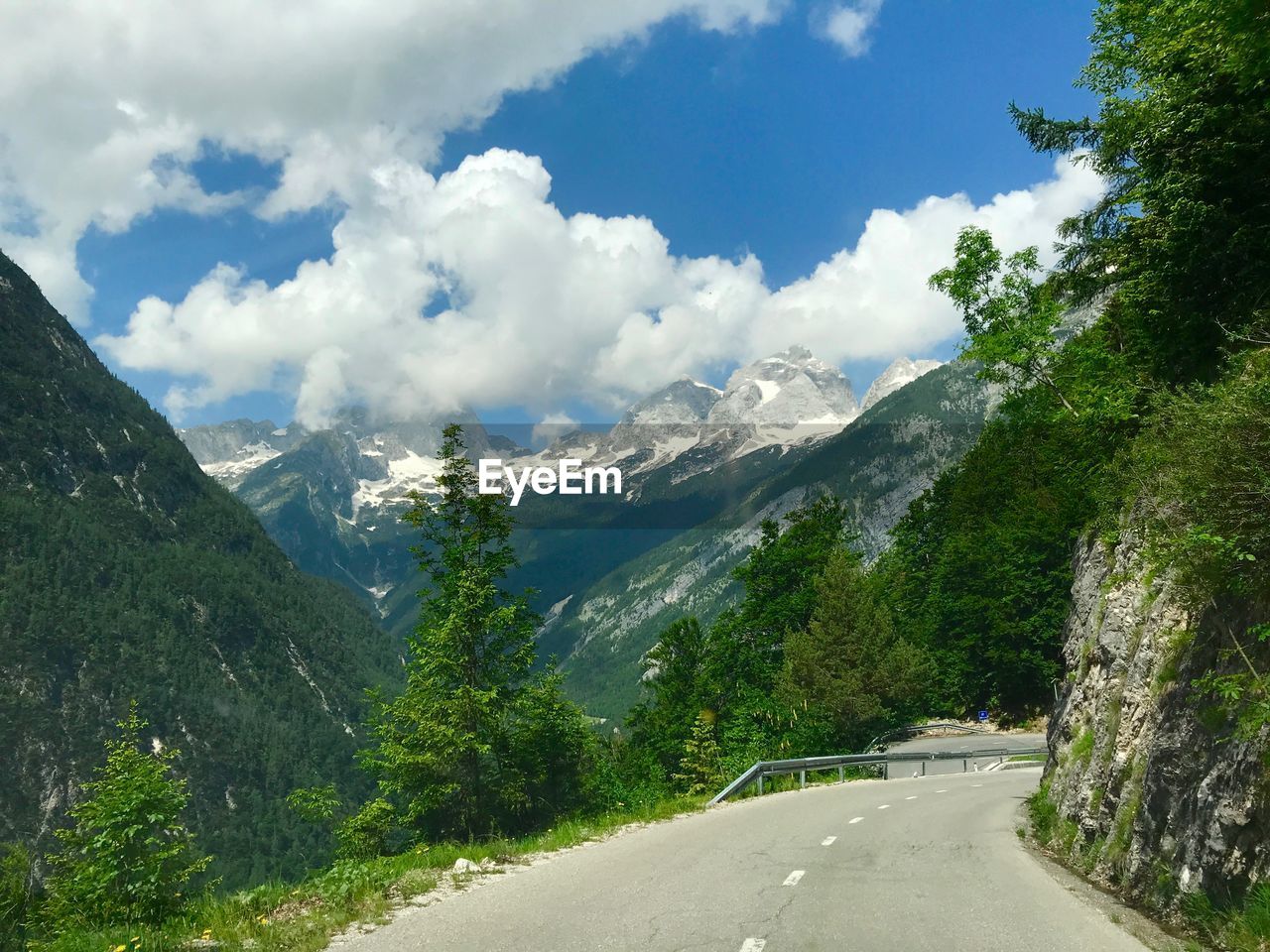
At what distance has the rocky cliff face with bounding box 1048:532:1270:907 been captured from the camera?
7.36 metres

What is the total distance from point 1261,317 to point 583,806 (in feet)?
88.2

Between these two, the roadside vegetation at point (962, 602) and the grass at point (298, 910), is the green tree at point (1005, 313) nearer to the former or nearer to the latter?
the roadside vegetation at point (962, 602)

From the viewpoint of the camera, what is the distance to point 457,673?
83.1 ft

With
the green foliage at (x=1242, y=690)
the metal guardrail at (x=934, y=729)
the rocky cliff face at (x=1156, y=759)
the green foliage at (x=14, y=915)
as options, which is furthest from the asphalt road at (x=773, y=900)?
the metal guardrail at (x=934, y=729)

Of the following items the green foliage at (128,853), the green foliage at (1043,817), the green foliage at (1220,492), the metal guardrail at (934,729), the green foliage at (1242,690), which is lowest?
the metal guardrail at (934,729)

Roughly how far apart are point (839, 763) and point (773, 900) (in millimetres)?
20863

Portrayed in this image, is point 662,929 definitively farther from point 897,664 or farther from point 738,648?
point 738,648

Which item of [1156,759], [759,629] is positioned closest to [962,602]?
[759,629]

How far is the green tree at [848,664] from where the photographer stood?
41125mm

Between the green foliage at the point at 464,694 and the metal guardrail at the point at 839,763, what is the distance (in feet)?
24.1

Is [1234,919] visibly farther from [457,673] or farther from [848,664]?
[848,664]

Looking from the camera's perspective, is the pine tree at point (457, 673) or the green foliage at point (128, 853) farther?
the pine tree at point (457, 673)

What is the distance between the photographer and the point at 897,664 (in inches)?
1705

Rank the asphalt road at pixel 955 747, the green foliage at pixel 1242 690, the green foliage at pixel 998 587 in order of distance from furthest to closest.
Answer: the green foliage at pixel 998 587 < the asphalt road at pixel 955 747 < the green foliage at pixel 1242 690
